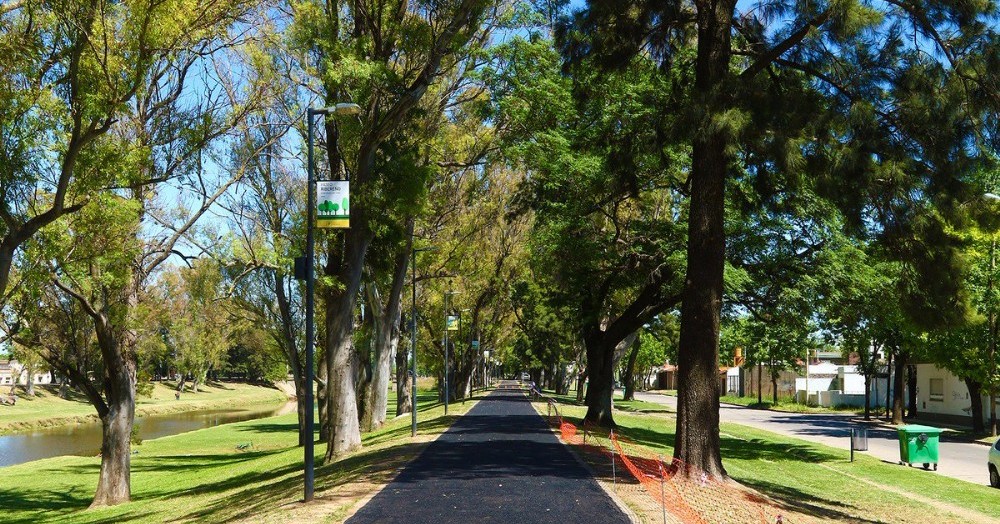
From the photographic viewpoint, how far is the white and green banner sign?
14242mm

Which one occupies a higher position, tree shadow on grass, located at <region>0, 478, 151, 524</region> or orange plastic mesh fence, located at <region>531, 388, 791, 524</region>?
orange plastic mesh fence, located at <region>531, 388, 791, 524</region>

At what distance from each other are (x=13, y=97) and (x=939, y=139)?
1360 centimetres

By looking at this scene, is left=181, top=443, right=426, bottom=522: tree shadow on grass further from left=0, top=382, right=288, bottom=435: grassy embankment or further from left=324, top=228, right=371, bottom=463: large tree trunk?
left=0, top=382, right=288, bottom=435: grassy embankment

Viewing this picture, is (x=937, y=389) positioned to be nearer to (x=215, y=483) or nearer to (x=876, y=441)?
(x=876, y=441)

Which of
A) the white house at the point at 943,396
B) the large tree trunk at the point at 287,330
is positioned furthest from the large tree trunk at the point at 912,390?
the large tree trunk at the point at 287,330

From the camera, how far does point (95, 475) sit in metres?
30.2

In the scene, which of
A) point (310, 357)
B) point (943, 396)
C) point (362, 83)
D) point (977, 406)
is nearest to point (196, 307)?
point (362, 83)

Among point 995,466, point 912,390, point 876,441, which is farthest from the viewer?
point 912,390

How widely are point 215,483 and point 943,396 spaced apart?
42.8m

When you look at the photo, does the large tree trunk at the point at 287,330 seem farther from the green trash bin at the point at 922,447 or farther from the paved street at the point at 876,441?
the paved street at the point at 876,441

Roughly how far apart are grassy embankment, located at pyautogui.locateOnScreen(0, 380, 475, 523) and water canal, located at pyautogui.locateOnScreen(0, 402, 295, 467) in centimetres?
331

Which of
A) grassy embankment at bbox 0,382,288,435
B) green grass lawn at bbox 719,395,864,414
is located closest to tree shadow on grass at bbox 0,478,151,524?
grassy embankment at bbox 0,382,288,435

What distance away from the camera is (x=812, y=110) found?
47.3 feet

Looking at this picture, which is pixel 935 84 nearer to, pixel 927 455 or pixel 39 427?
pixel 927 455
